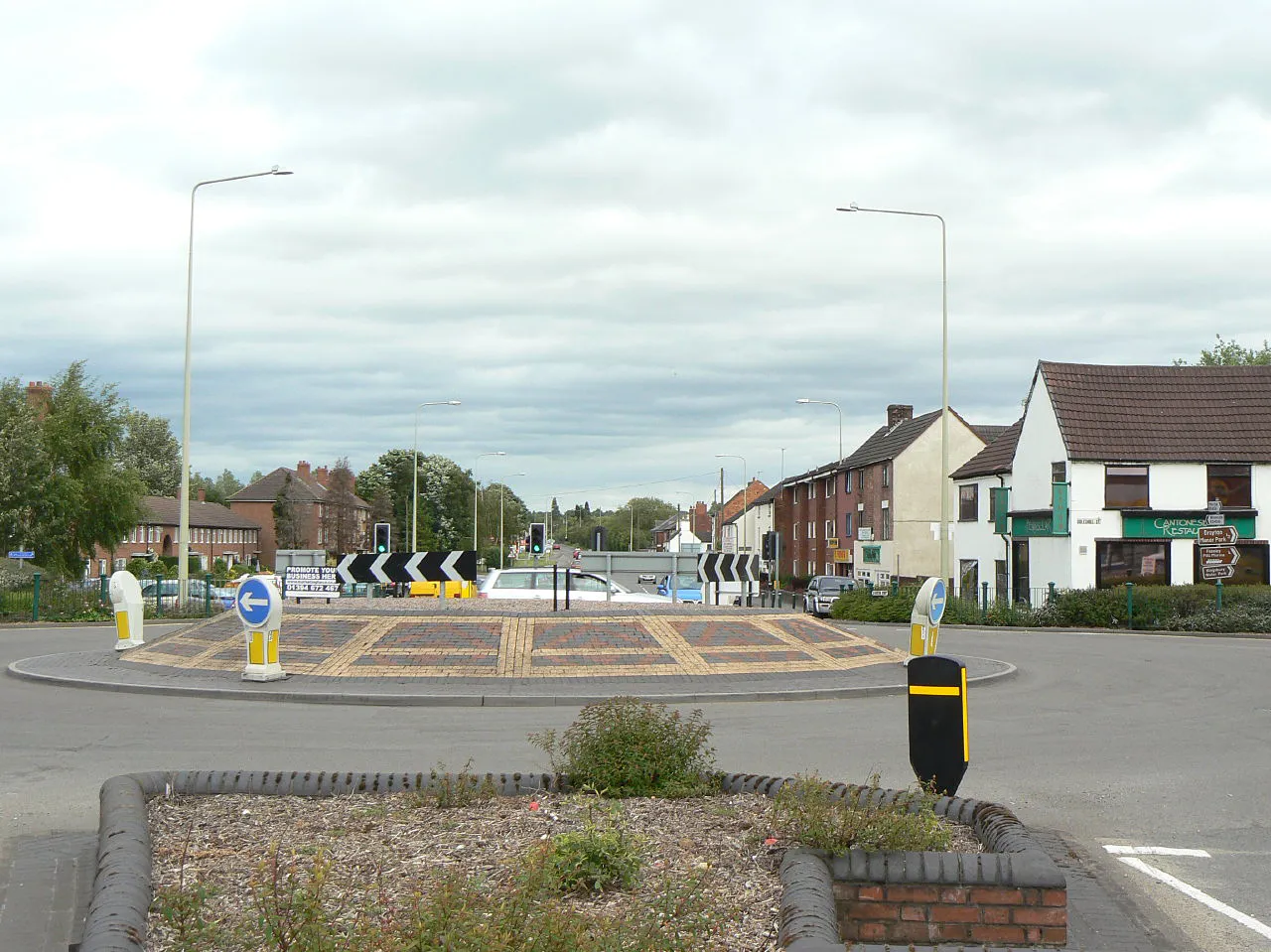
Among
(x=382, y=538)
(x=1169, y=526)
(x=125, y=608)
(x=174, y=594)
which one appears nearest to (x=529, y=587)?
(x=382, y=538)

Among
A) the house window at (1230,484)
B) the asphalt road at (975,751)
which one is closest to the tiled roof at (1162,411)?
the house window at (1230,484)

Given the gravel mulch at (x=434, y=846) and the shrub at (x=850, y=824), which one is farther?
the shrub at (x=850, y=824)

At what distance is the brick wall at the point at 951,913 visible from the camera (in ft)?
18.3

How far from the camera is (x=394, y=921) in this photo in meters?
4.81

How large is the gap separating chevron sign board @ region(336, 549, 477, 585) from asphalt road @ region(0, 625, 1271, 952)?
4880mm

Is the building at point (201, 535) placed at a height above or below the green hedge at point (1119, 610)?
above

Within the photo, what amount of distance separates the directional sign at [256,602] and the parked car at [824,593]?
94.1 feet

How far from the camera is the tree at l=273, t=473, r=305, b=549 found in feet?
389

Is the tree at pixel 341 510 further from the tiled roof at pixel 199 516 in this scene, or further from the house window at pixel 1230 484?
the house window at pixel 1230 484

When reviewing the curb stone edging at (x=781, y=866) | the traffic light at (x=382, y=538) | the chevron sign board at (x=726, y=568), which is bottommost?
the curb stone edging at (x=781, y=866)

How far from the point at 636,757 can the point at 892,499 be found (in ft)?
179

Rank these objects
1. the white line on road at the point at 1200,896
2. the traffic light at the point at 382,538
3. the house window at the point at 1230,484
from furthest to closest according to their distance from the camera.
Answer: the house window at the point at 1230,484
the traffic light at the point at 382,538
the white line on road at the point at 1200,896

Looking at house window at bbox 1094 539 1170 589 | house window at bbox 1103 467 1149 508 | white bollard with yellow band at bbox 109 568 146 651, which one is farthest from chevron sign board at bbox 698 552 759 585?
house window at bbox 1103 467 1149 508

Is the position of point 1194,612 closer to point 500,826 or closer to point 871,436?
point 500,826
